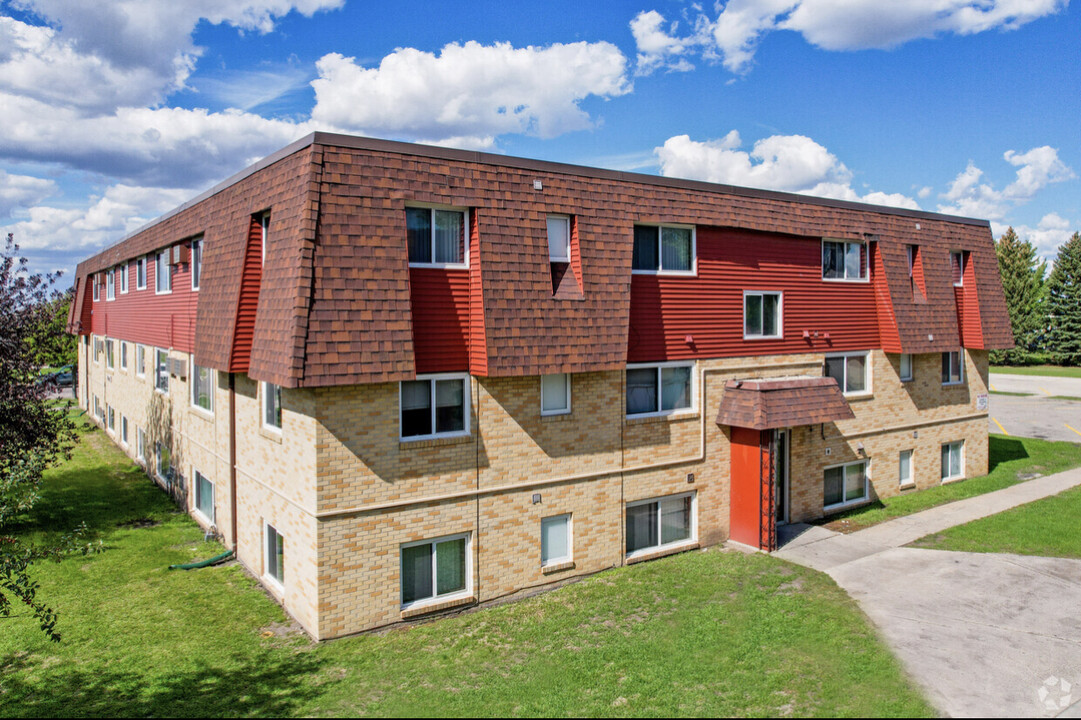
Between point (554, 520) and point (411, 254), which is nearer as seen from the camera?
point (411, 254)

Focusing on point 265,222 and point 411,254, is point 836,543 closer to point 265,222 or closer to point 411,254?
point 411,254

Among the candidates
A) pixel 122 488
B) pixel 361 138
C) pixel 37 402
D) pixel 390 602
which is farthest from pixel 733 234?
pixel 122 488

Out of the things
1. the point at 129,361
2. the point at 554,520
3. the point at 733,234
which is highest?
the point at 733,234

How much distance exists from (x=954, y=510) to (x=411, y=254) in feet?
48.0

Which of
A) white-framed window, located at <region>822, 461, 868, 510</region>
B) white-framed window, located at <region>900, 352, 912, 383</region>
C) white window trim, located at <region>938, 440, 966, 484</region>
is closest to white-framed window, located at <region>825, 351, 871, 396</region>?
white-framed window, located at <region>900, 352, 912, 383</region>

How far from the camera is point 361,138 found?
10406mm

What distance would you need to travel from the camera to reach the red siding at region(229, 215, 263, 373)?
11961 mm

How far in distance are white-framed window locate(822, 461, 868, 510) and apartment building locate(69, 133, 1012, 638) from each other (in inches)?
2.9

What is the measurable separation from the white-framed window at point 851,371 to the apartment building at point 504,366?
74 mm

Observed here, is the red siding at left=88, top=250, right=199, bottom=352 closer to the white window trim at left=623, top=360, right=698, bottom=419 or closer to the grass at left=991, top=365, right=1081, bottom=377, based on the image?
the white window trim at left=623, top=360, right=698, bottom=419

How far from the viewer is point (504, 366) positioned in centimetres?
1113

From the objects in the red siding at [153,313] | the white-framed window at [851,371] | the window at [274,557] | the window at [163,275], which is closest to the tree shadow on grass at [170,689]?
the window at [274,557]

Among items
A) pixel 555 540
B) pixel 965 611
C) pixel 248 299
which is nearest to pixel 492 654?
pixel 555 540

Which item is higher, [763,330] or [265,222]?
[265,222]
